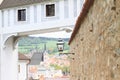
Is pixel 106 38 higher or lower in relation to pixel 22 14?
lower

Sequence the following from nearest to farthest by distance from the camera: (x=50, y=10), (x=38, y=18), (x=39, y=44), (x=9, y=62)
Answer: (x=50, y=10) → (x=38, y=18) → (x=9, y=62) → (x=39, y=44)

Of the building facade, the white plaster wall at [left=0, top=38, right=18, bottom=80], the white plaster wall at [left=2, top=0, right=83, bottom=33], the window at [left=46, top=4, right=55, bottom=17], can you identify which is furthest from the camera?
the white plaster wall at [left=0, top=38, right=18, bottom=80]

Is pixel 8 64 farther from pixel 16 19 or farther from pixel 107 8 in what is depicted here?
pixel 107 8

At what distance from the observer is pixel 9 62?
3023 cm

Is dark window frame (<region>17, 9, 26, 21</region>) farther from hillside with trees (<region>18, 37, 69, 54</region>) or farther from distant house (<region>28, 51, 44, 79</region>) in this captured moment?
hillside with trees (<region>18, 37, 69, 54</region>)

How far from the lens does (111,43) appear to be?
4574 millimetres

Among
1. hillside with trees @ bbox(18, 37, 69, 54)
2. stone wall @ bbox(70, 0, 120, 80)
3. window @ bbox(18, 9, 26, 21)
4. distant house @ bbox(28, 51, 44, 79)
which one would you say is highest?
window @ bbox(18, 9, 26, 21)

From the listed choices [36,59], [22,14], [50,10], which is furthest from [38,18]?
[36,59]

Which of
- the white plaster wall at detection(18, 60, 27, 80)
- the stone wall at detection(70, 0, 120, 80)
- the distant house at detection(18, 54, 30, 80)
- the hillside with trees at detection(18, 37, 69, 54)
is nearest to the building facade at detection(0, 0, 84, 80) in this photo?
the distant house at detection(18, 54, 30, 80)

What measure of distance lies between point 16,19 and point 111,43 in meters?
24.0

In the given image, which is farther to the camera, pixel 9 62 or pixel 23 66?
pixel 23 66

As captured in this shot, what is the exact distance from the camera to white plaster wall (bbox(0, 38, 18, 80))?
96.3 feet

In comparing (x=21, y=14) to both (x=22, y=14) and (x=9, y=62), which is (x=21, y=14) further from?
(x=9, y=62)

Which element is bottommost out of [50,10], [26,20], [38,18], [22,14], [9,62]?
[9,62]
